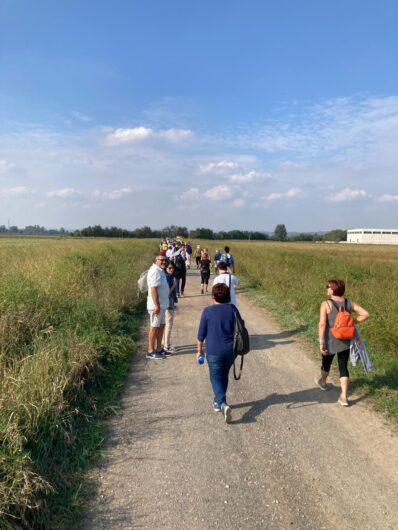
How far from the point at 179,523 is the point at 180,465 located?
2.29 feet

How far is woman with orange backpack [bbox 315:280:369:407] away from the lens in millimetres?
4699

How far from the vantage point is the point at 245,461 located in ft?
11.4

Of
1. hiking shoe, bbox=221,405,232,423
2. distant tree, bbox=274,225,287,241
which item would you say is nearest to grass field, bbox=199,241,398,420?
hiking shoe, bbox=221,405,232,423

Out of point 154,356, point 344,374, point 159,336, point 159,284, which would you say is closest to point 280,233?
point 159,336

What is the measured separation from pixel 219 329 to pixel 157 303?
2025mm

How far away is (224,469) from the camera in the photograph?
334 centimetres

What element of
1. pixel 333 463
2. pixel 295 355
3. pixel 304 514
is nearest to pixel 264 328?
pixel 295 355

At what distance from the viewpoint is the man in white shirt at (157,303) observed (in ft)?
20.1

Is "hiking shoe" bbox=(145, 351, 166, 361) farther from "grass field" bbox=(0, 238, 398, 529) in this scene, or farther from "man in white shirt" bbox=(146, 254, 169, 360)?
"grass field" bbox=(0, 238, 398, 529)

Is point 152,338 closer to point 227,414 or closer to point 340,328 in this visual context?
point 227,414

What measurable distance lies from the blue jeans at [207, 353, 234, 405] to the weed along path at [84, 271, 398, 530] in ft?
0.89

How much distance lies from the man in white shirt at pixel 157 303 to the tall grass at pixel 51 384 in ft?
1.72

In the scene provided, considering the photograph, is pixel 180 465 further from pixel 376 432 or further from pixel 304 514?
pixel 376 432

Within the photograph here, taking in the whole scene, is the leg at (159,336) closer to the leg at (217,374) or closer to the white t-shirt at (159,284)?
the white t-shirt at (159,284)
